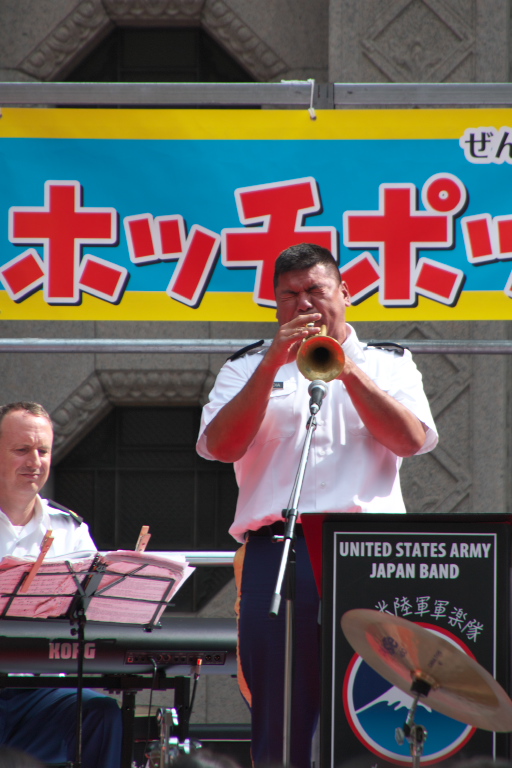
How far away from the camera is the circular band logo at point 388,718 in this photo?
263cm

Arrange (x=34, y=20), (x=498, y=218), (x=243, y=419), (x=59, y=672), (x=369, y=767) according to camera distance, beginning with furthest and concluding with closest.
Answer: (x=34, y=20), (x=498, y=218), (x=59, y=672), (x=243, y=419), (x=369, y=767)

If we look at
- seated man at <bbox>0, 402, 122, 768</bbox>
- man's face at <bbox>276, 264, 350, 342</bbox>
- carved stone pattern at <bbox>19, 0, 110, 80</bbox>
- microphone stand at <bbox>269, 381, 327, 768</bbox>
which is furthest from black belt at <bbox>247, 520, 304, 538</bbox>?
carved stone pattern at <bbox>19, 0, 110, 80</bbox>

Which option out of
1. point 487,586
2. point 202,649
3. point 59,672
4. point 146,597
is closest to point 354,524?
point 487,586

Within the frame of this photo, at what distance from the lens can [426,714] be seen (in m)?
2.65

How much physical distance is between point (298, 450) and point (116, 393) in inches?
145

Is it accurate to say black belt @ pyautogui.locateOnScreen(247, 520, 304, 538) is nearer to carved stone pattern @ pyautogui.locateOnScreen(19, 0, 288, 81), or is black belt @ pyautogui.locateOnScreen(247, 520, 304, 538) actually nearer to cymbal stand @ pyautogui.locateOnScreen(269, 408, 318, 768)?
cymbal stand @ pyautogui.locateOnScreen(269, 408, 318, 768)

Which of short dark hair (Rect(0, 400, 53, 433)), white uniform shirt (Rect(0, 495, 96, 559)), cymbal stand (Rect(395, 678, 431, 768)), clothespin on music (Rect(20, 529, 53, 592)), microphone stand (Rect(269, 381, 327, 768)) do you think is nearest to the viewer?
cymbal stand (Rect(395, 678, 431, 768))

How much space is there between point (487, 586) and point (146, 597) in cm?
138

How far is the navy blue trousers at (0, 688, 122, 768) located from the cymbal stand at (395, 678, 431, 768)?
1.76 meters

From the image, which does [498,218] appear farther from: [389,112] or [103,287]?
[103,287]

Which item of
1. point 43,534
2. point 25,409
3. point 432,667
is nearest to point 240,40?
point 25,409

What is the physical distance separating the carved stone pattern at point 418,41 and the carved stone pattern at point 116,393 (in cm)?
239

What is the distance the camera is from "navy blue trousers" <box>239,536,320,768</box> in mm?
2936

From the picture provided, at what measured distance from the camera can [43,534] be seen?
4.41 meters
